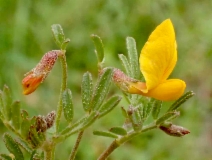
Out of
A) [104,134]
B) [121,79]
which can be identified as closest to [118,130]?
[104,134]

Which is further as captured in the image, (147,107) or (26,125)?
(147,107)

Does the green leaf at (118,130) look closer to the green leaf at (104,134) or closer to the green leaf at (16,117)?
the green leaf at (104,134)

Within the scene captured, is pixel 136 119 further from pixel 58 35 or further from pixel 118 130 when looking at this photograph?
pixel 58 35

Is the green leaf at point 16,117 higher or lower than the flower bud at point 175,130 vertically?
higher

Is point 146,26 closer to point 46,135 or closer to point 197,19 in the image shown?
point 197,19

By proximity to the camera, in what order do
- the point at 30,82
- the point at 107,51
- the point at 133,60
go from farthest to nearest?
the point at 107,51, the point at 133,60, the point at 30,82

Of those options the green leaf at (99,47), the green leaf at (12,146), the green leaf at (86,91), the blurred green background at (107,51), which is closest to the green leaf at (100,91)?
the green leaf at (86,91)

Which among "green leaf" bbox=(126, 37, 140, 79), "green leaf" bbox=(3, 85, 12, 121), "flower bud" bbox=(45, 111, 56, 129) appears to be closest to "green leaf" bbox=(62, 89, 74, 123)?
"flower bud" bbox=(45, 111, 56, 129)
